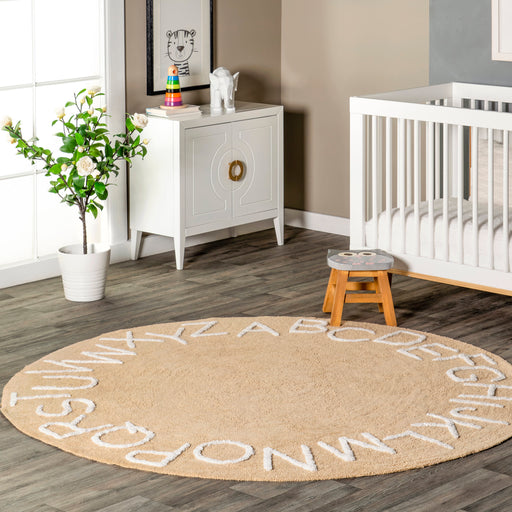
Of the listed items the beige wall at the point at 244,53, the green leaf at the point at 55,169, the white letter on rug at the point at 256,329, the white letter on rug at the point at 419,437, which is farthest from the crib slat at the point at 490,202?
the beige wall at the point at 244,53

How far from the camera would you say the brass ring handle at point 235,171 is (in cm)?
498

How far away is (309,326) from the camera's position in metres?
3.90

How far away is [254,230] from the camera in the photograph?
556 cm

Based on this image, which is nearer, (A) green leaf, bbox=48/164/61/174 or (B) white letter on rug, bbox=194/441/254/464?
(B) white letter on rug, bbox=194/441/254/464

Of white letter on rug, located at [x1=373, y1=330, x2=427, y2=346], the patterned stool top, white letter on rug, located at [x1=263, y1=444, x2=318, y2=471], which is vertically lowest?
white letter on rug, located at [x1=263, y1=444, x2=318, y2=471]

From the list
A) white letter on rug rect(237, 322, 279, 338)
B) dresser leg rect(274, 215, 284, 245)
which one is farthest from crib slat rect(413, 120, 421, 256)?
dresser leg rect(274, 215, 284, 245)

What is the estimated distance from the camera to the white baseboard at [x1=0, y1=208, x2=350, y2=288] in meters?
4.53

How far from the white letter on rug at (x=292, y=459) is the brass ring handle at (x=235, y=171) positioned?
2.36m

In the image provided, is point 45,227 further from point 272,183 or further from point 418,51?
point 418,51

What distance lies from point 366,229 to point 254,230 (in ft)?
4.64

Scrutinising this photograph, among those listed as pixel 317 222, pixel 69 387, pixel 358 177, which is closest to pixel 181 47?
pixel 317 222

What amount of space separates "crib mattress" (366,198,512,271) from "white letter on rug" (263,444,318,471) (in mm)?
1364

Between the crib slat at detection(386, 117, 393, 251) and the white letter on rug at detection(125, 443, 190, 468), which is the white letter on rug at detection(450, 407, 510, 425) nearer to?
the white letter on rug at detection(125, 443, 190, 468)

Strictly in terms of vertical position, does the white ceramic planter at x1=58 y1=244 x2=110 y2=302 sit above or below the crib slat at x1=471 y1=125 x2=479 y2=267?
below
